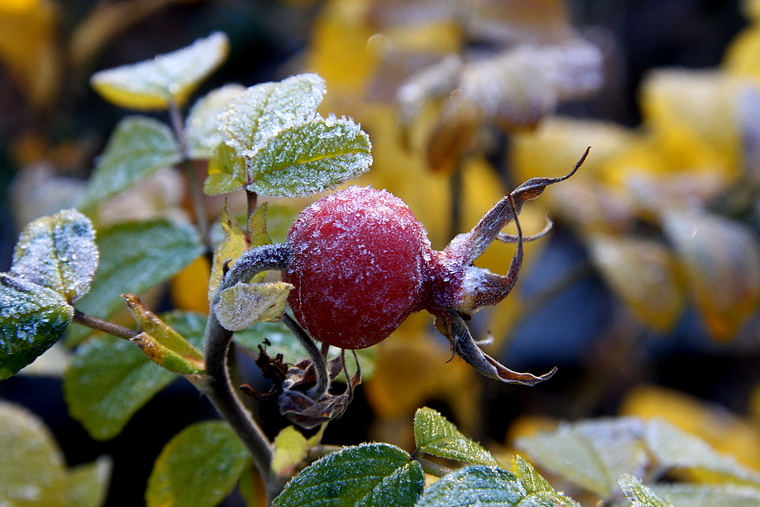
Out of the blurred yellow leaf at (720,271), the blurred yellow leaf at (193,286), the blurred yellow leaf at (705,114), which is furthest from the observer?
the blurred yellow leaf at (705,114)

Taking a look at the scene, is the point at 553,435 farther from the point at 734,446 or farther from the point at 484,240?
the point at 734,446

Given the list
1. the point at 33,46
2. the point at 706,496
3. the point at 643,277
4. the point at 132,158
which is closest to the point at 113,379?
the point at 132,158

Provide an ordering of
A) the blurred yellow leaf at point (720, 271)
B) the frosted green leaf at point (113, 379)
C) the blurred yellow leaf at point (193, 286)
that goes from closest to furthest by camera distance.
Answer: the frosted green leaf at point (113, 379)
the blurred yellow leaf at point (193, 286)
the blurred yellow leaf at point (720, 271)

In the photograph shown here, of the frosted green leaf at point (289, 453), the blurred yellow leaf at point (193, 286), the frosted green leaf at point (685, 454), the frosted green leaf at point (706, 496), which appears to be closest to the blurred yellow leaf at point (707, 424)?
the frosted green leaf at point (685, 454)

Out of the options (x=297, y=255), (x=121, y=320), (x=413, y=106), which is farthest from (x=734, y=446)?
(x=297, y=255)

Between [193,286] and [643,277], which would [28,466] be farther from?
[643,277]

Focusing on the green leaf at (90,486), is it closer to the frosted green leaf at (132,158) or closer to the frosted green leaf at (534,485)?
the frosted green leaf at (132,158)
